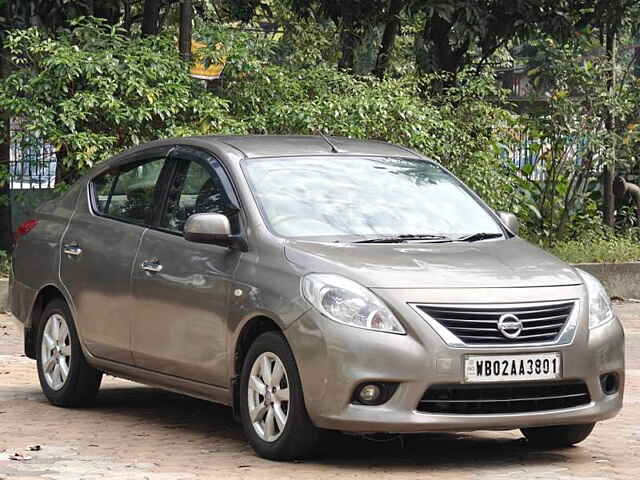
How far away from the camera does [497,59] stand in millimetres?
23422

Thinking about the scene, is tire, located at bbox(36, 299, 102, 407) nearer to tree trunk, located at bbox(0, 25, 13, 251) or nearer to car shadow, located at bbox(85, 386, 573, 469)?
car shadow, located at bbox(85, 386, 573, 469)

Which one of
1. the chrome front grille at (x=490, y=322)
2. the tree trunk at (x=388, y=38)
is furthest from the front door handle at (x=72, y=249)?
the tree trunk at (x=388, y=38)

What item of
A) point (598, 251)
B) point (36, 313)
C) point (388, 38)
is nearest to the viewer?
point (36, 313)

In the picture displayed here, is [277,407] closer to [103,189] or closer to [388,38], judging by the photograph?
[103,189]

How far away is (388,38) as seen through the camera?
19.3 m

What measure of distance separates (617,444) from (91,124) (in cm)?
827

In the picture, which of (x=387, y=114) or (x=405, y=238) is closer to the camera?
(x=405, y=238)

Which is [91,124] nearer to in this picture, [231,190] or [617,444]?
[231,190]

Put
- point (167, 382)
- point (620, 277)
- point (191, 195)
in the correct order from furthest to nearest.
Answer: point (620, 277) < point (191, 195) < point (167, 382)

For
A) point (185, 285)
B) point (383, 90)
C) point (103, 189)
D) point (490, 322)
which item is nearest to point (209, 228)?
point (185, 285)

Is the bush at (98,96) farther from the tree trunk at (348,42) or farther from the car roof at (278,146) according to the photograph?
the car roof at (278,146)

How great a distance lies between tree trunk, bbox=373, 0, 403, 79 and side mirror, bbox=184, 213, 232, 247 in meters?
10.3

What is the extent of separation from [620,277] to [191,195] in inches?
357

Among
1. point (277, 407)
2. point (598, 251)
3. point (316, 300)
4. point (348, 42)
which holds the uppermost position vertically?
point (316, 300)
